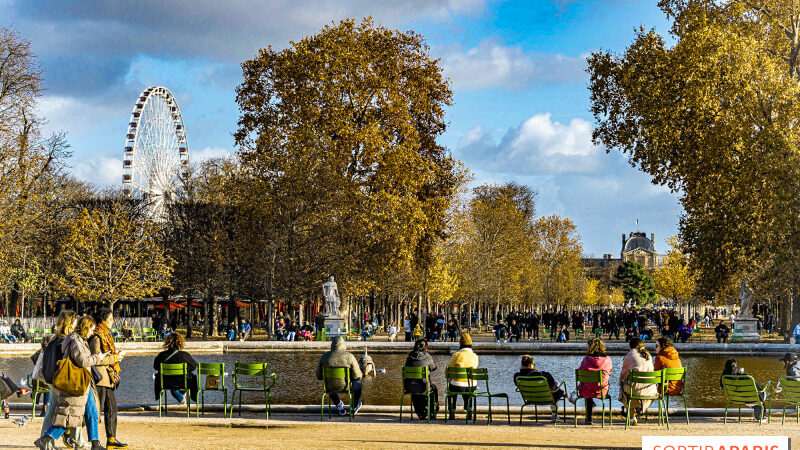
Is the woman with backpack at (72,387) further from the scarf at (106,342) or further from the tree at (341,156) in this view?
the tree at (341,156)

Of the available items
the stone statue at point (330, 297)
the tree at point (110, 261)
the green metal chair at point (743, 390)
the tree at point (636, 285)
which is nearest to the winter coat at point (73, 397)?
the green metal chair at point (743, 390)

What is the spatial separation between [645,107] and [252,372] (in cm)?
2250

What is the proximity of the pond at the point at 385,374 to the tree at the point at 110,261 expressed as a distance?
14924 mm

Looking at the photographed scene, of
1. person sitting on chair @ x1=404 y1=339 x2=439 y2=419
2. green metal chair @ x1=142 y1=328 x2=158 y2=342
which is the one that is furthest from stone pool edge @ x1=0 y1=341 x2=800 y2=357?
person sitting on chair @ x1=404 y1=339 x2=439 y2=419

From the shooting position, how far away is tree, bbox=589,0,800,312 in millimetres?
31144

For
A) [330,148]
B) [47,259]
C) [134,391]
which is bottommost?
[134,391]

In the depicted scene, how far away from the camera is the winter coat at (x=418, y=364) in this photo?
49.9 ft

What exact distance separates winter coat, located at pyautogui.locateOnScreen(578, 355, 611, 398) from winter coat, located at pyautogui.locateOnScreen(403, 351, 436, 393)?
8.24ft

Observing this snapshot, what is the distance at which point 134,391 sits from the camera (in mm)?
20953

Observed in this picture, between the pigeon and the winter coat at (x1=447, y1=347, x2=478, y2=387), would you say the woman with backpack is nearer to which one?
the pigeon

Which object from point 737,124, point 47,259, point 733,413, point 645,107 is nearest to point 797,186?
point 737,124

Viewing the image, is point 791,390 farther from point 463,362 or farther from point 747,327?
point 747,327

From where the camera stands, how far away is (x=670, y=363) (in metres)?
14.9

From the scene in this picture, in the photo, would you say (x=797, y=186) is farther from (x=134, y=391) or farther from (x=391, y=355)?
(x=134, y=391)
